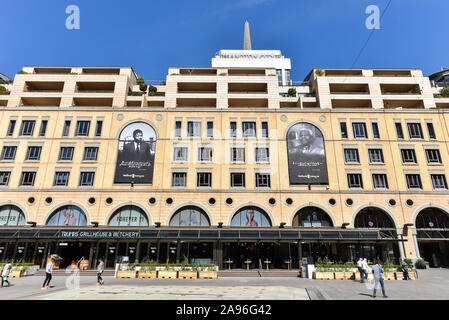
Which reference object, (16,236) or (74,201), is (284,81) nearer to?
(74,201)

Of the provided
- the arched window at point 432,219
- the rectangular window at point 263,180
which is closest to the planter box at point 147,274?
the rectangular window at point 263,180

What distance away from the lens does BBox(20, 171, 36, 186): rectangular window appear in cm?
3472

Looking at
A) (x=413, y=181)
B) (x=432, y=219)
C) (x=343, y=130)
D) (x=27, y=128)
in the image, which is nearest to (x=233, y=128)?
(x=343, y=130)

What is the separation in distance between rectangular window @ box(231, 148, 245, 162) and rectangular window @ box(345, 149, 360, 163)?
13841 millimetres

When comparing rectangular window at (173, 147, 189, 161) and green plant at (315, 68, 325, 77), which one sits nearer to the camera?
rectangular window at (173, 147, 189, 161)

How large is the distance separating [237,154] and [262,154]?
3.36m

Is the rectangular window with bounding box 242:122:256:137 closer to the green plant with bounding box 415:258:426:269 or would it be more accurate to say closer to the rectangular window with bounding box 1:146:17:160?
the green plant with bounding box 415:258:426:269

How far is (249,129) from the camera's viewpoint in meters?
38.1

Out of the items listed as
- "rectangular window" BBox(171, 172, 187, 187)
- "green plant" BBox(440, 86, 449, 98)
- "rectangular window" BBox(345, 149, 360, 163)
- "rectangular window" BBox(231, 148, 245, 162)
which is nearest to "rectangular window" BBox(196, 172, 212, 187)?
"rectangular window" BBox(171, 172, 187, 187)

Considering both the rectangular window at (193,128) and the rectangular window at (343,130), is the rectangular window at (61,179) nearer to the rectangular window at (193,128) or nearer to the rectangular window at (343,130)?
the rectangular window at (193,128)

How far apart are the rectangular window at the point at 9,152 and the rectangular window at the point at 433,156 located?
5511cm

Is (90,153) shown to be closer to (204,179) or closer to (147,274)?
(204,179)

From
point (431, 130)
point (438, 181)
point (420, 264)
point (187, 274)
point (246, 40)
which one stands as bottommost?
point (187, 274)

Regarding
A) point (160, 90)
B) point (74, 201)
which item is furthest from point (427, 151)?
point (74, 201)
